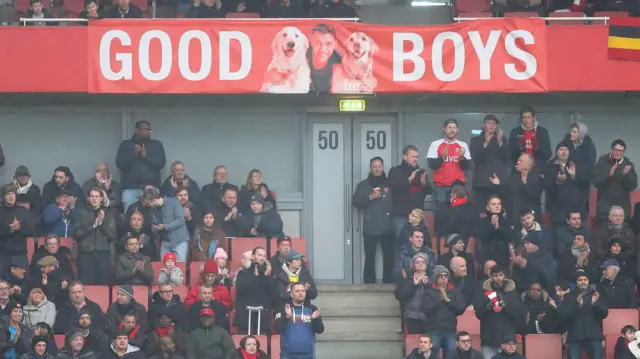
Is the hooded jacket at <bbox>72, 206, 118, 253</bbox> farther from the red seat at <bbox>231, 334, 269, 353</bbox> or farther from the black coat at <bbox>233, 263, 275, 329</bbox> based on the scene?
the red seat at <bbox>231, 334, 269, 353</bbox>

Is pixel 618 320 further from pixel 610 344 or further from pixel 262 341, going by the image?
pixel 262 341

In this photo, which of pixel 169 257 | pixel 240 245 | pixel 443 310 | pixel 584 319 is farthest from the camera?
pixel 240 245

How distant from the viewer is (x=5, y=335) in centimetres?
1766

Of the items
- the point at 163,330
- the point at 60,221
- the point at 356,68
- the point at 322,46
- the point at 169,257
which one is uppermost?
the point at 322,46

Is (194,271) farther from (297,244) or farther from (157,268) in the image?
(297,244)

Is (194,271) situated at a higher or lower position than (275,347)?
higher

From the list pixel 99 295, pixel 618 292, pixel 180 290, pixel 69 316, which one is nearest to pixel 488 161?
pixel 618 292

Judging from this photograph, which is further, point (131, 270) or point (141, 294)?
point (131, 270)

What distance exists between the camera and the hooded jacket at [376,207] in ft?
67.6

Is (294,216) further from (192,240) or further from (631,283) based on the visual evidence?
(631,283)

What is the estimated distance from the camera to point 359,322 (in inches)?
779

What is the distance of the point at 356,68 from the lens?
2066 cm

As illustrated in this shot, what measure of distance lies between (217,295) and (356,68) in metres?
3.98

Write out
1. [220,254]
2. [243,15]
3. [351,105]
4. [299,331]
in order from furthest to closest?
1. [243,15]
2. [351,105]
3. [220,254]
4. [299,331]
